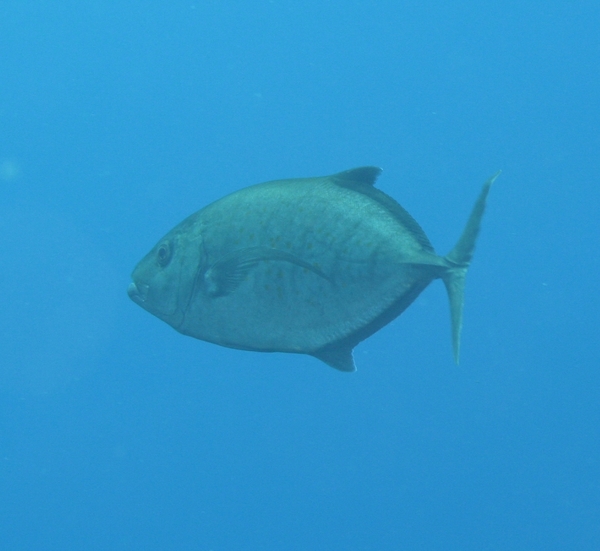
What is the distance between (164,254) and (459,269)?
37.9 inches

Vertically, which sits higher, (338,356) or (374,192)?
(374,192)

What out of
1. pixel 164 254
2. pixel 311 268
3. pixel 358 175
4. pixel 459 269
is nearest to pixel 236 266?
pixel 311 268

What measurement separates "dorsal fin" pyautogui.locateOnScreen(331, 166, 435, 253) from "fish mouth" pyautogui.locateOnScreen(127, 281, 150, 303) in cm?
73

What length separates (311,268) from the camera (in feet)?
5.91

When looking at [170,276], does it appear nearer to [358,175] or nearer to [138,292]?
[138,292]

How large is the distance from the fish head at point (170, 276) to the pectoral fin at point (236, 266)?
3.6 inches

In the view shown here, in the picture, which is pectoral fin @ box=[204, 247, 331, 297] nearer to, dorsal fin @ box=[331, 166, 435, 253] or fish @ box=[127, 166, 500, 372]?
fish @ box=[127, 166, 500, 372]

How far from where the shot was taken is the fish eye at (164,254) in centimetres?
210

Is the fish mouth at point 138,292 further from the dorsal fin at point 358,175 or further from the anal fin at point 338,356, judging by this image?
the dorsal fin at point 358,175

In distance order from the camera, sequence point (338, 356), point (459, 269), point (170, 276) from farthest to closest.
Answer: point (170, 276), point (338, 356), point (459, 269)

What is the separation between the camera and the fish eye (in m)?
2.10

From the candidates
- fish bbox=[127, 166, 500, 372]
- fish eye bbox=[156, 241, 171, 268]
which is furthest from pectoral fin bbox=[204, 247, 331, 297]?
fish eye bbox=[156, 241, 171, 268]

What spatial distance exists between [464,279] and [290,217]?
0.52 m

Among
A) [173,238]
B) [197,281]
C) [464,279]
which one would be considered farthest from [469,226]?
[173,238]
